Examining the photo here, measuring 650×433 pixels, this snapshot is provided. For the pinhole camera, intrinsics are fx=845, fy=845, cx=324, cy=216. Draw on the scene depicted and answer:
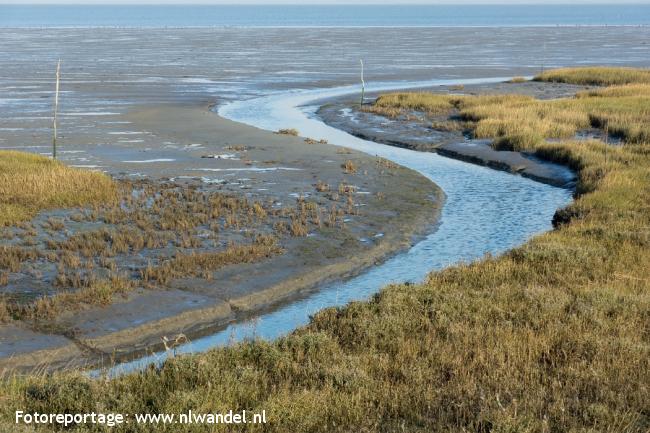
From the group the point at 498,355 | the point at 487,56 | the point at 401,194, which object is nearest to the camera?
the point at 498,355

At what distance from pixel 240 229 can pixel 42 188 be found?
5484 millimetres

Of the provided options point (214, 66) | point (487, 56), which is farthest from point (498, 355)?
point (487, 56)

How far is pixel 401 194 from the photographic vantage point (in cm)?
2403

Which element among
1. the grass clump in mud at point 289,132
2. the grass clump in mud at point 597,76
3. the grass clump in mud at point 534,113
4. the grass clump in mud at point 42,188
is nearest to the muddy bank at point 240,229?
the grass clump in mud at point 289,132

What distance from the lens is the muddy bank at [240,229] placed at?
1312 centimetres

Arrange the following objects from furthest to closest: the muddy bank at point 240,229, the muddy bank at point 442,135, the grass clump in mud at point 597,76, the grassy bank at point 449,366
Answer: the grass clump in mud at point 597,76, the muddy bank at point 442,135, the muddy bank at point 240,229, the grassy bank at point 449,366

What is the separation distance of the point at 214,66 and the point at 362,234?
59322mm

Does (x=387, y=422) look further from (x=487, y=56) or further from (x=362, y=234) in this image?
(x=487, y=56)

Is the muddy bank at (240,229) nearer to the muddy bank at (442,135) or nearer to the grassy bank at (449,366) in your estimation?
the grassy bank at (449,366)

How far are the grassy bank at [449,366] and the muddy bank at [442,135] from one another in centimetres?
1283

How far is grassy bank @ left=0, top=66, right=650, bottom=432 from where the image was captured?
8.71m

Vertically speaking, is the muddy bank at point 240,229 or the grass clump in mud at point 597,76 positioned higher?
the grass clump in mud at point 597,76

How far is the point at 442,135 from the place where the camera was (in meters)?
36.5

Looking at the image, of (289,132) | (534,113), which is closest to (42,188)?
(289,132)
